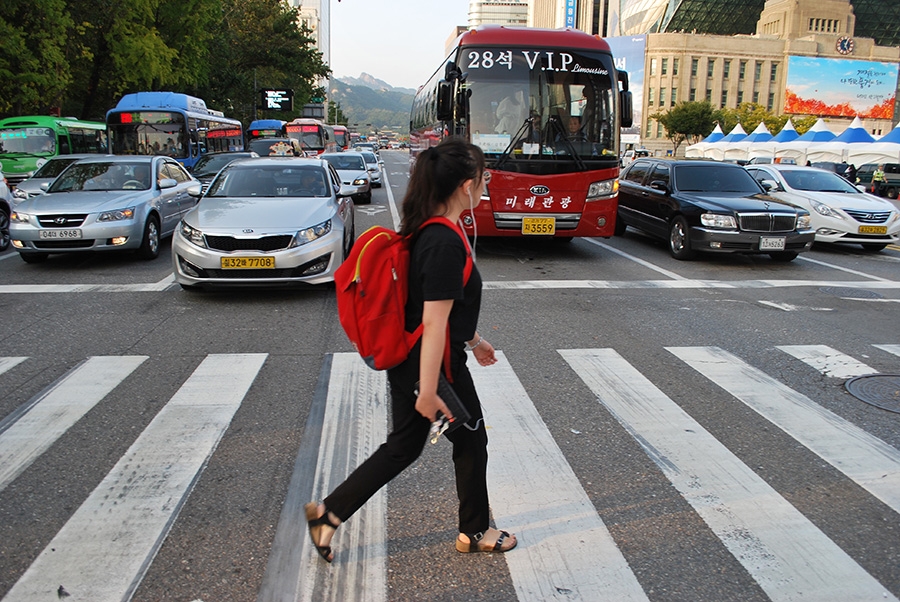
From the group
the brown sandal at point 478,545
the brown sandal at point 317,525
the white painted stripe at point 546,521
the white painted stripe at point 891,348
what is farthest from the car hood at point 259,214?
the white painted stripe at point 891,348

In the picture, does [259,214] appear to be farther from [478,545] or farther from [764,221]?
[764,221]

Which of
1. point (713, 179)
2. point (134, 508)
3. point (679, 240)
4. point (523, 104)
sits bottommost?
point (134, 508)

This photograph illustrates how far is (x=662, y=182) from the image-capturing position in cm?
1292

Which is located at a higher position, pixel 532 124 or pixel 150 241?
pixel 532 124

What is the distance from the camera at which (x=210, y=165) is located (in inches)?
765

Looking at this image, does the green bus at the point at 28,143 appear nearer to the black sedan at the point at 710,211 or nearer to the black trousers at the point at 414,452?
the black sedan at the point at 710,211

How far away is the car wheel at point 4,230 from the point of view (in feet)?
40.7

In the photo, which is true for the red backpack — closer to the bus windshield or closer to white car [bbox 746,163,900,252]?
the bus windshield

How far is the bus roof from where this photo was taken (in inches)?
439

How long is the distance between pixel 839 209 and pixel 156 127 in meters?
20.1

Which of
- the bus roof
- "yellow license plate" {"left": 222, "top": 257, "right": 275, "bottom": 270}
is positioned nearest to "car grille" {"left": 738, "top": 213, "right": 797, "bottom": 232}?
the bus roof

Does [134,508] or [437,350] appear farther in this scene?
[134,508]

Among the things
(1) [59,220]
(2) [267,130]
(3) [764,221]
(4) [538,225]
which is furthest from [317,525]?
(2) [267,130]

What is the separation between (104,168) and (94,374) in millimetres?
7042
